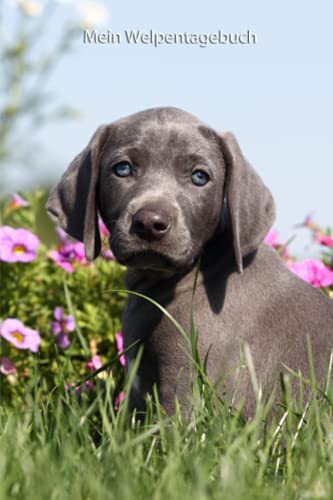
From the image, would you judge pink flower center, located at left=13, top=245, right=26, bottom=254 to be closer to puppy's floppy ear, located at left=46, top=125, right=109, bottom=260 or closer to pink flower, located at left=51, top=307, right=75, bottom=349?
pink flower, located at left=51, top=307, right=75, bottom=349

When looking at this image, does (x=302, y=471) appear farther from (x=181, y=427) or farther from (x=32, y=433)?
(x=32, y=433)

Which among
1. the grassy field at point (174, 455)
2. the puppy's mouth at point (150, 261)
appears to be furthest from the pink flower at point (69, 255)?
the puppy's mouth at point (150, 261)

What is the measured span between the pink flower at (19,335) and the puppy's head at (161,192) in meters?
1.33

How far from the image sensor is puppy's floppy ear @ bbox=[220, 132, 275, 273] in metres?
4.18

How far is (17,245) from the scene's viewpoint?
5980 mm

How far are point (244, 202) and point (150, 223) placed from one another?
64cm

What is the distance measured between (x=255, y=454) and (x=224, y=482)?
0.53 m

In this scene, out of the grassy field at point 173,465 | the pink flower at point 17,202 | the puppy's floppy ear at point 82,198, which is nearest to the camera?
the grassy field at point 173,465

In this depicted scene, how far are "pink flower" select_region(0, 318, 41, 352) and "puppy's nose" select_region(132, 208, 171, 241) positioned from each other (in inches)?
77.8

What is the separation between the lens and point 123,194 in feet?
13.8

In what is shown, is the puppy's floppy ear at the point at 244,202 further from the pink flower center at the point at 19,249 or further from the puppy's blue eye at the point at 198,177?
the pink flower center at the point at 19,249

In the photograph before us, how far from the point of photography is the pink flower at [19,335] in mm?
5586

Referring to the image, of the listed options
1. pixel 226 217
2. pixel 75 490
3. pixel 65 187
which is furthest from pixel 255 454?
pixel 65 187

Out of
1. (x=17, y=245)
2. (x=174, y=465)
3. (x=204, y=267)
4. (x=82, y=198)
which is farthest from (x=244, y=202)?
(x=17, y=245)
